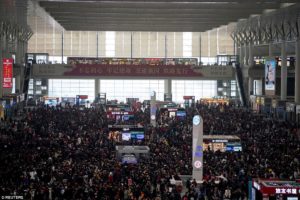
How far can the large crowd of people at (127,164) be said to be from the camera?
Answer: 61.8 feet

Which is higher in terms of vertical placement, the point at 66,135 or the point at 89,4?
the point at 89,4

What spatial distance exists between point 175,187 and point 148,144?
1076 cm

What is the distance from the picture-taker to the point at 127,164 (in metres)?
23.8

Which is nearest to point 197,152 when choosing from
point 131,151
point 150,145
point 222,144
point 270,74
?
point 131,151

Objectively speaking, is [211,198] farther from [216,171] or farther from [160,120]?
[160,120]

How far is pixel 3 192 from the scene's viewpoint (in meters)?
17.8

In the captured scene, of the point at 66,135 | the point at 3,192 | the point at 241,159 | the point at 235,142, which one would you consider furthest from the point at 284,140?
the point at 3,192

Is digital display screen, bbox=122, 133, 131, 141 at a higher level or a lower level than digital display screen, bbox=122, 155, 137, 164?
higher


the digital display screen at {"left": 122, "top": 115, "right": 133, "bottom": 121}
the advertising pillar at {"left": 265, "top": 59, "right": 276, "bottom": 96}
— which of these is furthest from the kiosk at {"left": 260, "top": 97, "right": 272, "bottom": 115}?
the digital display screen at {"left": 122, "top": 115, "right": 133, "bottom": 121}

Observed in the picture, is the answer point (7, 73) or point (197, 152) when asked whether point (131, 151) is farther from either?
point (7, 73)

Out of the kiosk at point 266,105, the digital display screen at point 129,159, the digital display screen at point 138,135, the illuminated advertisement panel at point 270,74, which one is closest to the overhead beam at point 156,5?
the illuminated advertisement panel at point 270,74

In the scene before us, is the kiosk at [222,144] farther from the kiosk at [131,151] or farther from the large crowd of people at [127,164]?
→ the kiosk at [131,151]

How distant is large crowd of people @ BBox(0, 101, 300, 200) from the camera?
1884 centimetres

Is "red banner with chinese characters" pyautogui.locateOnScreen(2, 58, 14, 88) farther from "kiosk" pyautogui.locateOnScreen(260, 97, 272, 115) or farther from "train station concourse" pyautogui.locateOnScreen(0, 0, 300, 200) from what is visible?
"kiosk" pyautogui.locateOnScreen(260, 97, 272, 115)
